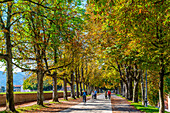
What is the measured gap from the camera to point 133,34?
475 inches

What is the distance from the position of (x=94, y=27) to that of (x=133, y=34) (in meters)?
9.95

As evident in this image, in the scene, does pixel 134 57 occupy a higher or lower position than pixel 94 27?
lower

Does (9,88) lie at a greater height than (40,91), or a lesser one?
greater

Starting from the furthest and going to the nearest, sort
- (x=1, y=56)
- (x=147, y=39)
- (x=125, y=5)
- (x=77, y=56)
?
1. (x=77, y=56)
2. (x=1, y=56)
3. (x=147, y=39)
4. (x=125, y=5)

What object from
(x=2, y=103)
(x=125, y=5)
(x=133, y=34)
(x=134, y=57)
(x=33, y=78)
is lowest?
(x=2, y=103)

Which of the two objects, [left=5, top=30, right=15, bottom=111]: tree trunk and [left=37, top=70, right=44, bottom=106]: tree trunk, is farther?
[left=37, top=70, right=44, bottom=106]: tree trunk

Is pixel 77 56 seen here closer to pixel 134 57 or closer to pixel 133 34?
pixel 134 57

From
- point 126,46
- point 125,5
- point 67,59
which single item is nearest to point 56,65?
point 67,59

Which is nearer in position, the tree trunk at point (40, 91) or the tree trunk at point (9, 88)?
the tree trunk at point (9, 88)

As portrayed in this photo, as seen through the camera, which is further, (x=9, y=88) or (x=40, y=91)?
(x=40, y=91)

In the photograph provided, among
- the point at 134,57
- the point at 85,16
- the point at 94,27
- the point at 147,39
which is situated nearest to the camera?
the point at 147,39

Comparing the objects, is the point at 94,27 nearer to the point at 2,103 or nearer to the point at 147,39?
the point at 147,39

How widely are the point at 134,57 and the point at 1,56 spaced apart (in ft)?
32.3

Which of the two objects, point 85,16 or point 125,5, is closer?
point 125,5
